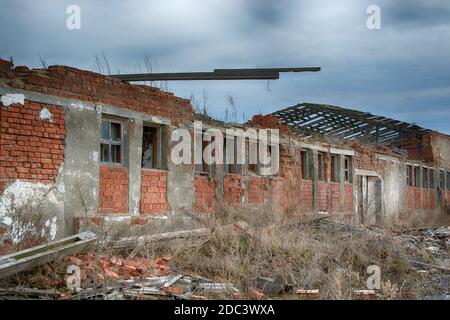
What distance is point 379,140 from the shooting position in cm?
2781

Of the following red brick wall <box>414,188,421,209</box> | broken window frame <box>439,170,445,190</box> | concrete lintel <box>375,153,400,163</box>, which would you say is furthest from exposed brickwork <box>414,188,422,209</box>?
broken window frame <box>439,170,445,190</box>

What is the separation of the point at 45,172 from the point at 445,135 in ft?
80.2

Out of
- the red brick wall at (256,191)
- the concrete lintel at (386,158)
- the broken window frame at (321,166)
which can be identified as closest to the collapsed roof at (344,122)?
the concrete lintel at (386,158)

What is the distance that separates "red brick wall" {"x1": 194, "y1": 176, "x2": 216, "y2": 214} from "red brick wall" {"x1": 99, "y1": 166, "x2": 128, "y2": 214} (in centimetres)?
236

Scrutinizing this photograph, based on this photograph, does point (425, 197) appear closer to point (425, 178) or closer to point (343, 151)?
point (425, 178)

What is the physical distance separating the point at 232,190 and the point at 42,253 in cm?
755

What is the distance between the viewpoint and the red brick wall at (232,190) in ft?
47.0

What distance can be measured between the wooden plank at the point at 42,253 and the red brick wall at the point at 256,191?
23.7 ft

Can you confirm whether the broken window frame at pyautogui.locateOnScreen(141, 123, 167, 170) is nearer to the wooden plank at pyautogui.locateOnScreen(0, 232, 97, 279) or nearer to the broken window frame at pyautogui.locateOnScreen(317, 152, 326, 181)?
the wooden plank at pyautogui.locateOnScreen(0, 232, 97, 279)

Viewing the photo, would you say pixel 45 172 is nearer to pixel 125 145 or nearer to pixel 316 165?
pixel 125 145

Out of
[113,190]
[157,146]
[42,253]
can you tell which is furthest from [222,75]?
[42,253]

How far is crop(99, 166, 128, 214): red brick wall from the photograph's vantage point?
11.0 metres

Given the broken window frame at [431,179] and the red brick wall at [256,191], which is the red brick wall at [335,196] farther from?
the broken window frame at [431,179]
